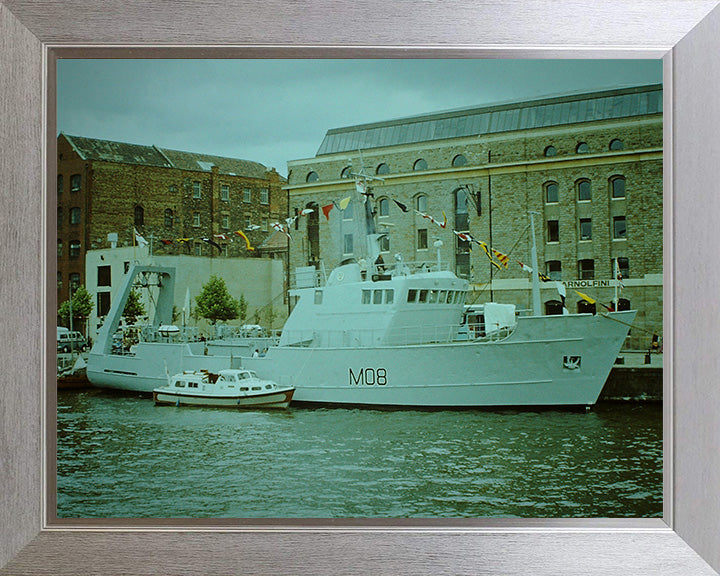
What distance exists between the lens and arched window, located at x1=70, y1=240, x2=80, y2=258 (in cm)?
315

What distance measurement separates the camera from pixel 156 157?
3295 millimetres

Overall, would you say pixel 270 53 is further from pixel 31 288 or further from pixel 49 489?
pixel 49 489

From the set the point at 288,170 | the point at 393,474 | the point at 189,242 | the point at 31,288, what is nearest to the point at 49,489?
the point at 31,288

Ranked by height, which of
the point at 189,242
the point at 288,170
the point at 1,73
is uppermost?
the point at 1,73

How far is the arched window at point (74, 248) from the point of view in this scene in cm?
315

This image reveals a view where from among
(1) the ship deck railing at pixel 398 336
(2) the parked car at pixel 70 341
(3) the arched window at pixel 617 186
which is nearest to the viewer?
(2) the parked car at pixel 70 341

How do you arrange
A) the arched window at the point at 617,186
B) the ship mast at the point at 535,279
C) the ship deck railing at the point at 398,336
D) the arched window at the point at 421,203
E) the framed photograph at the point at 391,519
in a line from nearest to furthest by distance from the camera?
the framed photograph at the point at 391,519, the arched window at the point at 617,186, the ship mast at the point at 535,279, the arched window at the point at 421,203, the ship deck railing at the point at 398,336

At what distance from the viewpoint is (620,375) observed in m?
3.32

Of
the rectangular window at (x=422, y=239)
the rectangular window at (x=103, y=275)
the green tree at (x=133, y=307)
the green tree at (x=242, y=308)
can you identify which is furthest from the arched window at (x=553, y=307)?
the rectangular window at (x=103, y=275)

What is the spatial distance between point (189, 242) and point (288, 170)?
0.57 meters

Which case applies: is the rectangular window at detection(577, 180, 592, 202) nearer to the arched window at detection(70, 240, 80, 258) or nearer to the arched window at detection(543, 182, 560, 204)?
the arched window at detection(543, 182, 560, 204)

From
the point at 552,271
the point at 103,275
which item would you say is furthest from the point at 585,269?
the point at 103,275

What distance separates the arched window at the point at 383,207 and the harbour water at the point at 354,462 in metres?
0.95

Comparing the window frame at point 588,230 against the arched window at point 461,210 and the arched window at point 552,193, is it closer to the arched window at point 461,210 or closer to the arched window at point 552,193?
the arched window at point 552,193
